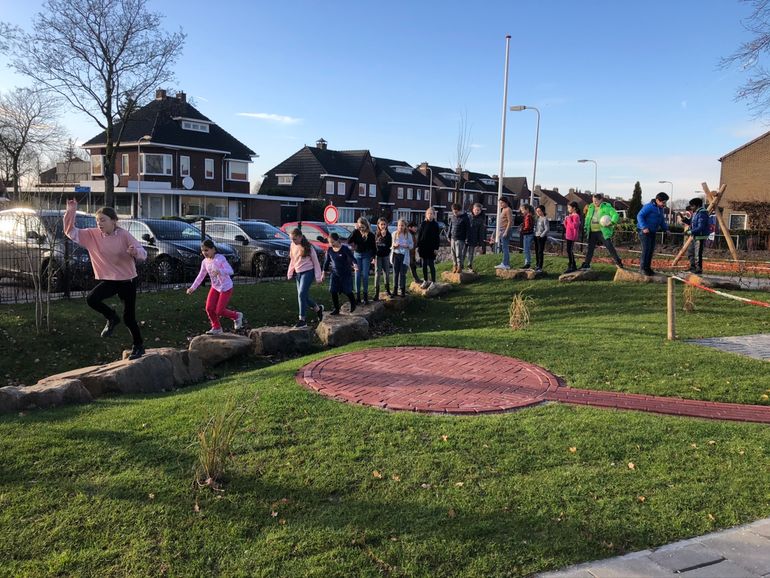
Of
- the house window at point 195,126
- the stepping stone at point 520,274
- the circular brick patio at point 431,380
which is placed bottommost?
the circular brick patio at point 431,380

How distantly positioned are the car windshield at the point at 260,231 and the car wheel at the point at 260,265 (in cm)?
221

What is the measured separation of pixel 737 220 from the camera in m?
38.2

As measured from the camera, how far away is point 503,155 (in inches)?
938

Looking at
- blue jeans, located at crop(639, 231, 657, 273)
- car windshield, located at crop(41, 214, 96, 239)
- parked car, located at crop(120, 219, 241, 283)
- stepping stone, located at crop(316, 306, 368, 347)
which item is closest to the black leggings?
car windshield, located at crop(41, 214, 96, 239)

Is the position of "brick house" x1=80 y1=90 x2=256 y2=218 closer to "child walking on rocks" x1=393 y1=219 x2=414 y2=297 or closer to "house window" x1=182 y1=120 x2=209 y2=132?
"house window" x1=182 y1=120 x2=209 y2=132

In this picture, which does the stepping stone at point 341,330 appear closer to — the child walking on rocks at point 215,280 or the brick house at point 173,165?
the child walking on rocks at point 215,280

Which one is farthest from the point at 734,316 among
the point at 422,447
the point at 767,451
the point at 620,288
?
the point at 422,447

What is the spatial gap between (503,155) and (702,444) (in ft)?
67.3

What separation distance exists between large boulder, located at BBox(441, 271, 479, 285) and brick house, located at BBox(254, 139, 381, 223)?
3636cm

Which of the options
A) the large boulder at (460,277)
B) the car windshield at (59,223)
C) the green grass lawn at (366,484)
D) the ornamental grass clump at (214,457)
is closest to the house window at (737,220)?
the large boulder at (460,277)

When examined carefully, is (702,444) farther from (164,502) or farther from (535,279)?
(535,279)

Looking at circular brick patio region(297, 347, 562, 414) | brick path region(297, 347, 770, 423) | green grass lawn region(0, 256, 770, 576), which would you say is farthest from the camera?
circular brick patio region(297, 347, 562, 414)

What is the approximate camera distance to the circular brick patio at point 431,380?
5590mm

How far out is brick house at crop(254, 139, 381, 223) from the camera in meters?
50.8
